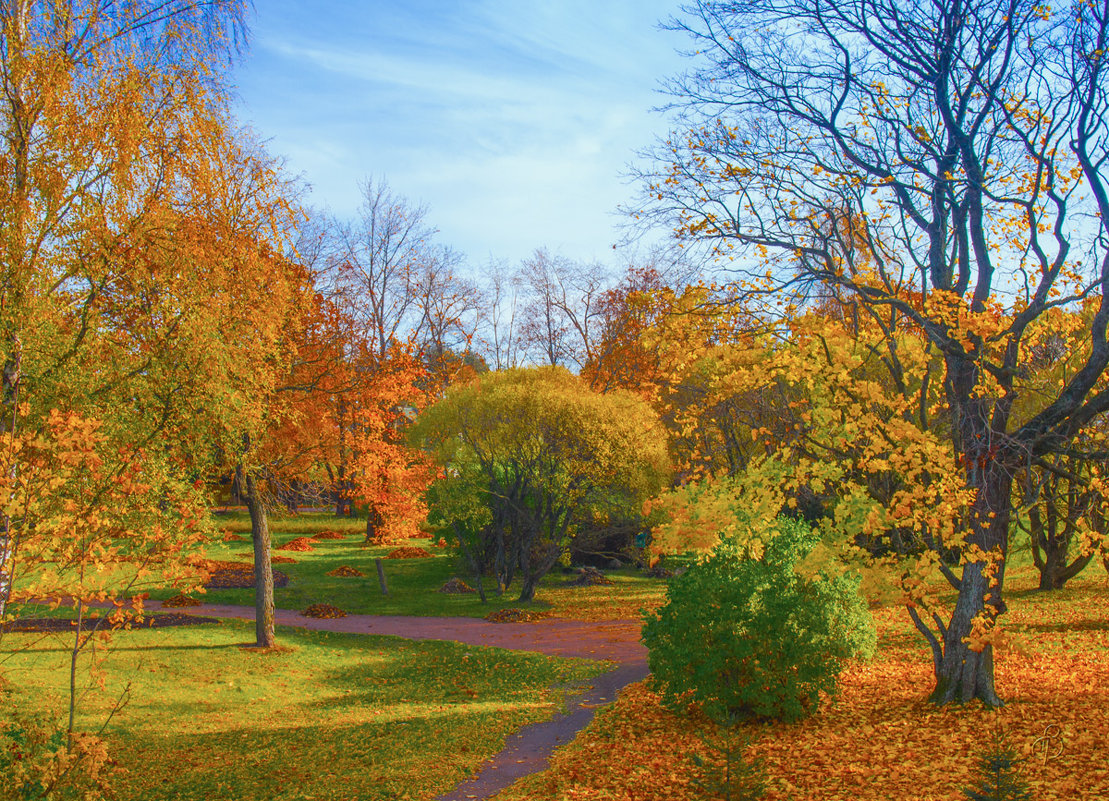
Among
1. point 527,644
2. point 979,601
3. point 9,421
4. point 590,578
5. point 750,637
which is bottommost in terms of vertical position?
point 527,644

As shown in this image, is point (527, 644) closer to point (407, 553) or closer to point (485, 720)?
point (485, 720)

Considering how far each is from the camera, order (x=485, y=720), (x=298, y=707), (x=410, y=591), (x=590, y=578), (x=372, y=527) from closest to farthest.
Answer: (x=485, y=720), (x=298, y=707), (x=410, y=591), (x=590, y=578), (x=372, y=527)

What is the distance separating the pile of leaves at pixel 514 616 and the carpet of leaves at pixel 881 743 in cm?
758

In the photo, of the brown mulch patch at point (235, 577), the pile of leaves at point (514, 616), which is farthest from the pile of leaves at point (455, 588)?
the brown mulch patch at point (235, 577)

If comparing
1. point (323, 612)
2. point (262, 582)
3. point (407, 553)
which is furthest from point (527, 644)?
point (407, 553)

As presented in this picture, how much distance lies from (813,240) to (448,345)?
106 ft

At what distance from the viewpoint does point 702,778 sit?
19.6 feet

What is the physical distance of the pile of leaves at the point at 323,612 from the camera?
60.4 feet

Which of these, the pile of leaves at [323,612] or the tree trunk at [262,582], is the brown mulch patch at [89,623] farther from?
the pile of leaves at [323,612]

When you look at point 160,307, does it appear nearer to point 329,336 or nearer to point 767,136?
point 767,136

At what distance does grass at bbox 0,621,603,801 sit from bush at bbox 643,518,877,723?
235 centimetres

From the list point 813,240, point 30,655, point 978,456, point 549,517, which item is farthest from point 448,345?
point 978,456

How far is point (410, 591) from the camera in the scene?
73.4ft

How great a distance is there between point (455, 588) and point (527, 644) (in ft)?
24.6
